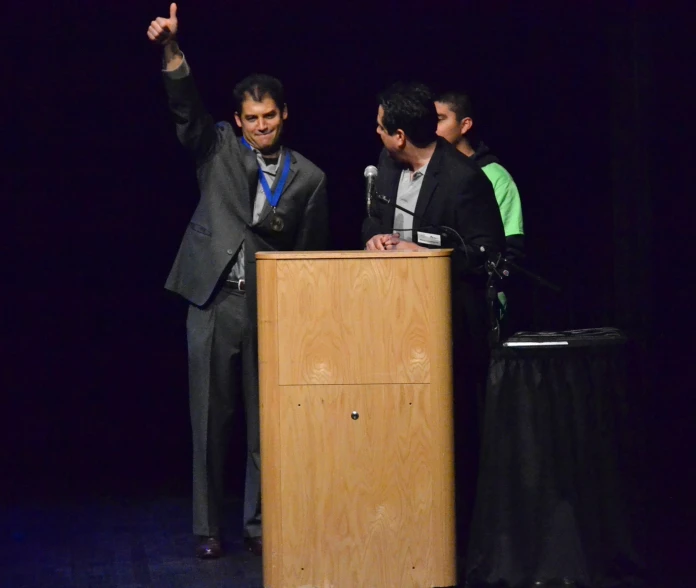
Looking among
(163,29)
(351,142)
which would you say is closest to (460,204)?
(163,29)

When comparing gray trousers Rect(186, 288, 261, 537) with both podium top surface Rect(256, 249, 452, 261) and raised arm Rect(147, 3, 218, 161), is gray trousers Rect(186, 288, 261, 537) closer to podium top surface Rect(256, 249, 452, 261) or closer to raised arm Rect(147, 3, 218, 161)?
raised arm Rect(147, 3, 218, 161)

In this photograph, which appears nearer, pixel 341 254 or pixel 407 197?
pixel 341 254

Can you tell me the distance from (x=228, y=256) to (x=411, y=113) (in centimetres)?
78

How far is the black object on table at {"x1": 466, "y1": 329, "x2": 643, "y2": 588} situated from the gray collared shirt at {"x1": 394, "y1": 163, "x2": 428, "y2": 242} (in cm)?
50

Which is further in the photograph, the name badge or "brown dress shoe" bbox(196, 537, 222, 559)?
"brown dress shoe" bbox(196, 537, 222, 559)

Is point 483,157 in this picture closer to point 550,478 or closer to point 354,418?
point 550,478

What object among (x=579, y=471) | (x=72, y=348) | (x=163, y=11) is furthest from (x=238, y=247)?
(x=72, y=348)

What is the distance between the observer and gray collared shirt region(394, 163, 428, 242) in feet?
14.8

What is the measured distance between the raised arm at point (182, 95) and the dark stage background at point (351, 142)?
1388 millimetres

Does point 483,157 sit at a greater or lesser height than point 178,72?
lesser

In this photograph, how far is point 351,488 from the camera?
402 centimetres

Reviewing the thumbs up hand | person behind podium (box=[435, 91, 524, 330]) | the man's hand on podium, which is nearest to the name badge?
the man's hand on podium

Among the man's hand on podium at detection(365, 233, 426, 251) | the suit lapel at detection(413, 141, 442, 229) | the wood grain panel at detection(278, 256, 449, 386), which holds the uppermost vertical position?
the suit lapel at detection(413, 141, 442, 229)

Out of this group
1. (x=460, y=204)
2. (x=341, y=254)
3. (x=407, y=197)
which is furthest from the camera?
(x=407, y=197)
